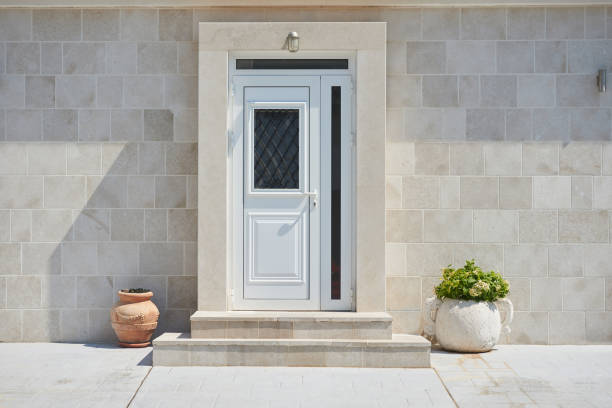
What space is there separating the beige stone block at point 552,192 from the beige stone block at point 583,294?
31.4 inches

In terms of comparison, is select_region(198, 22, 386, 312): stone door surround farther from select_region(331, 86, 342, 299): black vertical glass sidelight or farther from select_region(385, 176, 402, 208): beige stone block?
select_region(385, 176, 402, 208): beige stone block

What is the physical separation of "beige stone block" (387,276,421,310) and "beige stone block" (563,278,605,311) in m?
1.53

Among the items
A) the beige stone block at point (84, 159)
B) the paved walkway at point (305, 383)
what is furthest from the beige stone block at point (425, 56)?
the beige stone block at point (84, 159)

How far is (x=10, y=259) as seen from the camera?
6875 mm

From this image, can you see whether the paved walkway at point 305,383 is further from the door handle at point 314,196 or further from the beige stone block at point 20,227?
the door handle at point 314,196

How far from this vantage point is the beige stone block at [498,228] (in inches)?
268

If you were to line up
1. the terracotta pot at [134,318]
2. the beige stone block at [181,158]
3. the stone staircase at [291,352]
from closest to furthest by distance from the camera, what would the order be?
the stone staircase at [291,352], the terracotta pot at [134,318], the beige stone block at [181,158]

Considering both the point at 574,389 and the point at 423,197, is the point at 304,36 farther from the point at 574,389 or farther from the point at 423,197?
the point at 574,389

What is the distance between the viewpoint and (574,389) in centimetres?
527

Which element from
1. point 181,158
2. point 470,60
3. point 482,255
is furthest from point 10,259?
point 470,60

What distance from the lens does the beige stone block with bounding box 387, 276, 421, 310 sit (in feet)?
22.3

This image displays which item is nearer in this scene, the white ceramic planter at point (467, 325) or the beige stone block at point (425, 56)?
the white ceramic planter at point (467, 325)

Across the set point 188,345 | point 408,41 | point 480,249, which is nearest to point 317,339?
point 188,345

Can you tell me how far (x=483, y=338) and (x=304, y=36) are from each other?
339 centimetres
